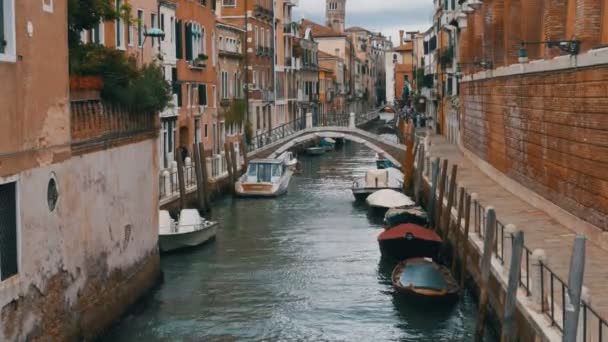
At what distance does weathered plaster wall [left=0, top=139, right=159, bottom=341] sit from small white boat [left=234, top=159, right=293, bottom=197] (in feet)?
46.1

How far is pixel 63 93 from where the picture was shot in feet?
38.3

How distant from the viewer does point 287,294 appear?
55.4ft

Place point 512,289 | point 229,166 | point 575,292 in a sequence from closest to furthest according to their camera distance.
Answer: point 575,292, point 512,289, point 229,166

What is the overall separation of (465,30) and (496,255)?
833 inches

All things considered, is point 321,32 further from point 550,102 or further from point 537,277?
point 537,277

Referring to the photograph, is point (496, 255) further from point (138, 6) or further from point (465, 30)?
point (465, 30)

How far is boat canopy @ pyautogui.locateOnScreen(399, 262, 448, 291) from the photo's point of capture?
1556 cm

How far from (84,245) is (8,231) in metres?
2.45

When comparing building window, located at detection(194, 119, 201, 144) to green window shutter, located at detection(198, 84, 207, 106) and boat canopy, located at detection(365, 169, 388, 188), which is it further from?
boat canopy, located at detection(365, 169, 388, 188)

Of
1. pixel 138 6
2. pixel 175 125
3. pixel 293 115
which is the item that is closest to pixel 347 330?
pixel 138 6

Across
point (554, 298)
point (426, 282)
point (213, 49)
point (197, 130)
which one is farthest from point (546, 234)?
point (213, 49)

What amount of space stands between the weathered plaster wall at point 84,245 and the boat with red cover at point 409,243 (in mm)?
4848

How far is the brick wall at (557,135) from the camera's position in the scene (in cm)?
1445

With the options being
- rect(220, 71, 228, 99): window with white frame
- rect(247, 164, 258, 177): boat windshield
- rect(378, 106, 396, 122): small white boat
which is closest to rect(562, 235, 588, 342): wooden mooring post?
rect(247, 164, 258, 177): boat windshield
